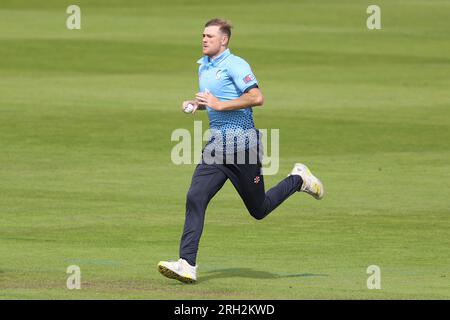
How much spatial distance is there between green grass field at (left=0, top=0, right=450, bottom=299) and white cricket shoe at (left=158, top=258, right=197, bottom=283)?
137mm

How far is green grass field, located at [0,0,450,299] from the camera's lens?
13.8 metres

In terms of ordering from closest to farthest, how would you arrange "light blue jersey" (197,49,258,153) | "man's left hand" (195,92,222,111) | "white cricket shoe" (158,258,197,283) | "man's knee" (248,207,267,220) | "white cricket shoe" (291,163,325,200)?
1. "white cricket shoe" (158,258,197,283)
2. "man's left hand" (195,92,222,111)
3. "light blue jersey" (197,49,258,153)
4. "man's knee" (248,207,267,220)
5. "white cricket shoe" (291,163,325,200)

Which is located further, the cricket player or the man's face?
the man's face

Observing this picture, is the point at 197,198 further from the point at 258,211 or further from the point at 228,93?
the point at 228,93

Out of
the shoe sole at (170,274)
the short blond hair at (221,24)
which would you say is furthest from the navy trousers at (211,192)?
the short blond hair at (221,24)

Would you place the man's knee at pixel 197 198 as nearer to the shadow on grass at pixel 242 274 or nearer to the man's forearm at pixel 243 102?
the shadow on grass at pixel 242 274

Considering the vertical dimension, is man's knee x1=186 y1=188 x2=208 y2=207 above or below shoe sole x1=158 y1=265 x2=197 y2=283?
above

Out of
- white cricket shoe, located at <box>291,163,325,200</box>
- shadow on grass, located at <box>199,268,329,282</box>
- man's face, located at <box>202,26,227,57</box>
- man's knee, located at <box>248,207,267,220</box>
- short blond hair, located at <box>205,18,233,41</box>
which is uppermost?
short blond hair, located at <box>205,18,233,41</box>

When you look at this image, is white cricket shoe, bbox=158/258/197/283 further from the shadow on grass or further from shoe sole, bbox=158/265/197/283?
the shadow on grass

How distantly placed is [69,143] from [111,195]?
220 inches

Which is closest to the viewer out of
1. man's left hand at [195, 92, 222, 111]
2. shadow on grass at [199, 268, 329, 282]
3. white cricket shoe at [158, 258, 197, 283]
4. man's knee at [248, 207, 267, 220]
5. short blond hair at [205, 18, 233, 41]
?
white cricket shoe at [158, 258, 197, 283]

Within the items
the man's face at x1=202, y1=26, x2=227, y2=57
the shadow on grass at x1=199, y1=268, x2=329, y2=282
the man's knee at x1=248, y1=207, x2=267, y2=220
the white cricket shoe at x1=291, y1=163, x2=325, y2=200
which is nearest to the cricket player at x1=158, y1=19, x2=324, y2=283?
the man's face at x1=202, y1=26, x2=227, y2=57

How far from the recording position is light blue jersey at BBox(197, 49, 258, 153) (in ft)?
42.8

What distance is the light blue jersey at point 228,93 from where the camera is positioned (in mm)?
13031
